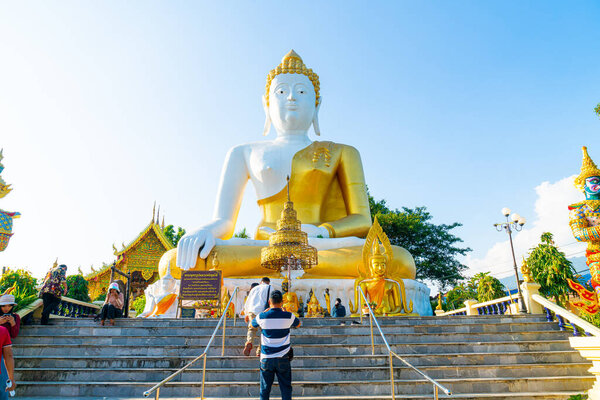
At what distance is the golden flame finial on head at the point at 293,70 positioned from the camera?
1384 centimetres

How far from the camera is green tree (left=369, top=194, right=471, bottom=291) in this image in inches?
1028

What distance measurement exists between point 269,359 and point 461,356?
3149mm

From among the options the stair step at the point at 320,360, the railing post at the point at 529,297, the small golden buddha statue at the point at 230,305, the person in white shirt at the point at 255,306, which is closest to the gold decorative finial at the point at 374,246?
the railing post at the point at 529,297

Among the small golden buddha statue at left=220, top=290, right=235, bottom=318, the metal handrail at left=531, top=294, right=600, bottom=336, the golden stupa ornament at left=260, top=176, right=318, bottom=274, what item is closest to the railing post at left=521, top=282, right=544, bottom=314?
the metal handrail at left=531, top=294, right=600, bottom=336

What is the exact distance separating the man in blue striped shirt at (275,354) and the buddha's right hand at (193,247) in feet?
21.6

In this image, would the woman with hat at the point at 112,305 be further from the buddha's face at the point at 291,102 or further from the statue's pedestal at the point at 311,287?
the buddha's face at the point at 291,102

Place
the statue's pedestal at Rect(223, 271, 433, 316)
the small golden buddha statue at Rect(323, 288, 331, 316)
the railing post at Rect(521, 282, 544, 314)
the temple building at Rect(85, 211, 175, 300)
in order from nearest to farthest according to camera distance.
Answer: the railing post at Rect(521, 282, 544, 314), the small golden buddha statue at Rect(323, 288, 331, 316), the statue's pedestal at Rect(223, 271, 433, 316), the temple building at Rect(85, 211, 175, 300)

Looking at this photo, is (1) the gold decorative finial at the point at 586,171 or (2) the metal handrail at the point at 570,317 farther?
(1) the gold decorative finial at the point at 586,171

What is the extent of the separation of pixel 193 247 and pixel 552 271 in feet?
64.7

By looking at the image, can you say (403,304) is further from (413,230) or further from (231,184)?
(413,230)

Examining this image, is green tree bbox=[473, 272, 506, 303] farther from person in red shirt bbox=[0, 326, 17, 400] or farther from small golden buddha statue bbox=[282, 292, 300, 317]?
person in red shirt bbox=[0, 326, 17, 400]

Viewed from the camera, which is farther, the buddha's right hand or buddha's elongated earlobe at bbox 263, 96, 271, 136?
buddha's elongated earlobe at bbox 263, 96, 271, 136

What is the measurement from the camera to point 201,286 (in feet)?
30.1

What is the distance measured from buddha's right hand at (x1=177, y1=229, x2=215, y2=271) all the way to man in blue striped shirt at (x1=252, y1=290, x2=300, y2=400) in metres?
6.59
